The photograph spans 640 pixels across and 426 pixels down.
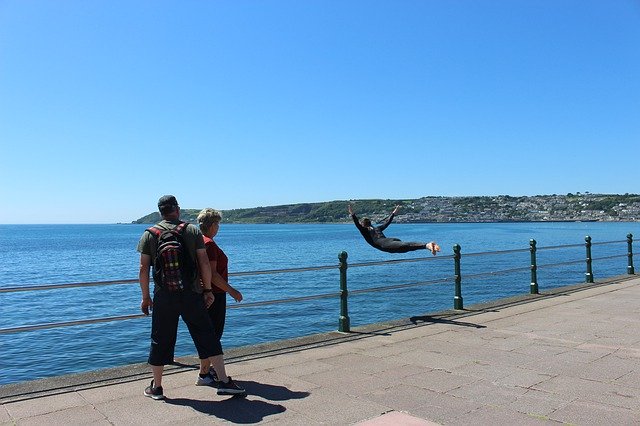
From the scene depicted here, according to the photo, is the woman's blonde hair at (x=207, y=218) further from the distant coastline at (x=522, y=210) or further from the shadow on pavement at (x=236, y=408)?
the distant coastline at (x=522, y=210)

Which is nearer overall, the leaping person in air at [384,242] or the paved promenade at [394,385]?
the paved promenade at [394,385]

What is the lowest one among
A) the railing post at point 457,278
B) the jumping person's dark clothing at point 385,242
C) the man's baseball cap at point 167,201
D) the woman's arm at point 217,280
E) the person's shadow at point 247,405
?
the person's shadow at point 247,405

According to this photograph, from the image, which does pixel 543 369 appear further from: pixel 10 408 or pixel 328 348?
pixel 10 408

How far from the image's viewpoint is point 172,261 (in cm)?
471

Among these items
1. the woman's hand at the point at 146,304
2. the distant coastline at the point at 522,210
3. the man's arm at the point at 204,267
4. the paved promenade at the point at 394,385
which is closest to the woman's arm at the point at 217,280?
the man's arm at the point at 204,267

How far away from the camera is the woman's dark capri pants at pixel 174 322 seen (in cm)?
484

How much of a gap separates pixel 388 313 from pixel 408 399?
15.4m

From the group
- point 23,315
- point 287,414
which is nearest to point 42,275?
point 23,315

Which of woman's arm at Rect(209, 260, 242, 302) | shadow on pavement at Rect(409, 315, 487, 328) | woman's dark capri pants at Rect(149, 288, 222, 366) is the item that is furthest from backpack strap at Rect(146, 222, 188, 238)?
shadow on pavement at Rect(409, 315, 487, 328)

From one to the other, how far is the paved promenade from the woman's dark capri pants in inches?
16.9

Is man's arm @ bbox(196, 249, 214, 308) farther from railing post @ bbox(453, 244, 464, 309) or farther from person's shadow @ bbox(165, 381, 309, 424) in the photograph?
railing post @ bbox(453, 244, 464, 309)

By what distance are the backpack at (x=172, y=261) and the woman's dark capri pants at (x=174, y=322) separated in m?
0.11

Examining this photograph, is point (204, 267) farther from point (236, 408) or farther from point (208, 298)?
point (236, 408)

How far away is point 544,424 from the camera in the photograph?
14.0 feet
